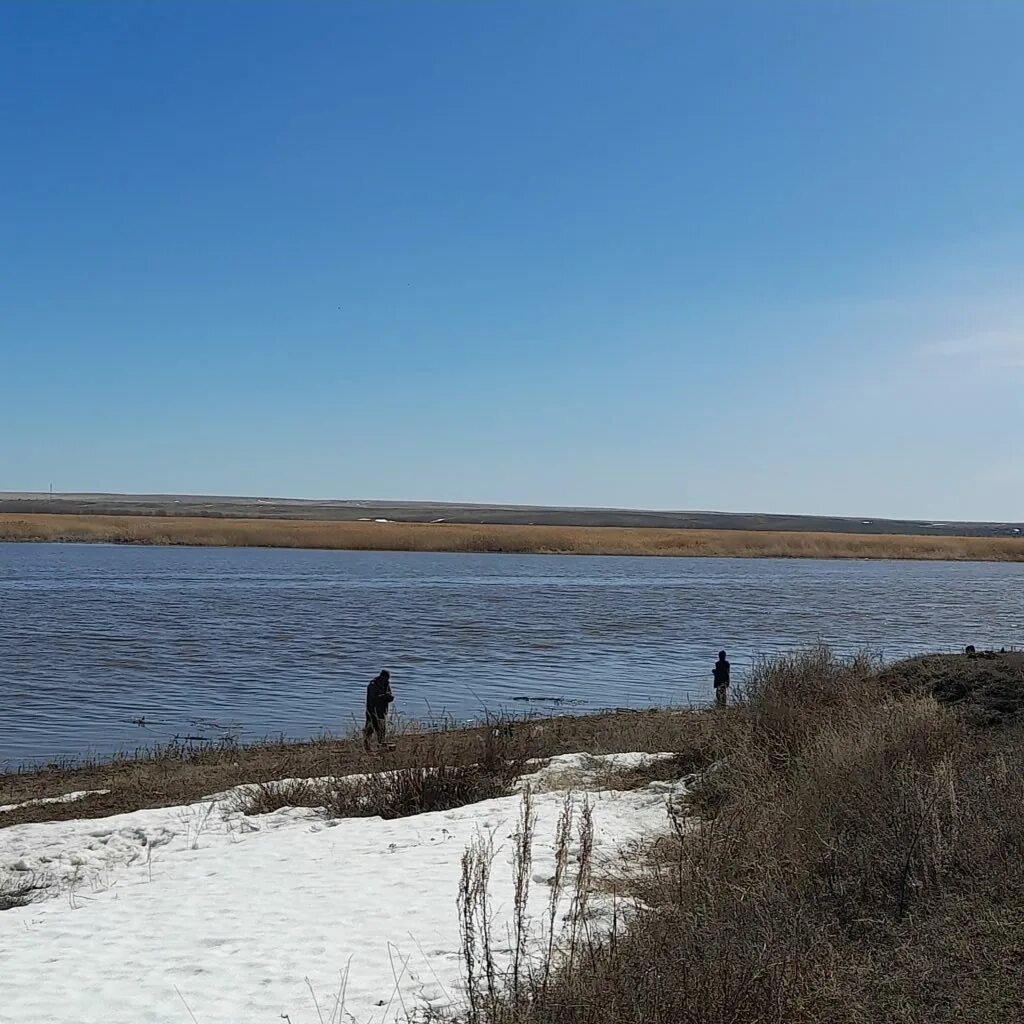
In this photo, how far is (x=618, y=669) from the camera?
25469 mm

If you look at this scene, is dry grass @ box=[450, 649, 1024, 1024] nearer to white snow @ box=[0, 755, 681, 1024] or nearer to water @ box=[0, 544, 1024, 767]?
white snow @ box=[0, 755, 681, 1024]

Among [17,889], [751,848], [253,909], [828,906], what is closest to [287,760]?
[17,889]

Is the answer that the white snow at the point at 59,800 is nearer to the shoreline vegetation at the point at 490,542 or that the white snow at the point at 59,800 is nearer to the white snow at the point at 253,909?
the white snow at the point at 253,909

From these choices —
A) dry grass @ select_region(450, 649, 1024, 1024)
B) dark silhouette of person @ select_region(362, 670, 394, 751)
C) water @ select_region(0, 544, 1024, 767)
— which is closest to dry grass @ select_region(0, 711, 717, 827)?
dark silhouette of person @ select_region(362, 670, 394, 751)

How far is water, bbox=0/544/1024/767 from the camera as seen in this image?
19641 mm

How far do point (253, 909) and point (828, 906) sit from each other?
12.1ft

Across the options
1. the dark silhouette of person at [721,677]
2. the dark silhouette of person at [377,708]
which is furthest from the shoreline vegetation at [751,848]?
the dark silhouette of person at [721,677]

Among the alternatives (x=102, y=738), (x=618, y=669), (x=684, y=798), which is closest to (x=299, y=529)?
(x=618, y=669)

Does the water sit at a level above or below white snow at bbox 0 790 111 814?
below

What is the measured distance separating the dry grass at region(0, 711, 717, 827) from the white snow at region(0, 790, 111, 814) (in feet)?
0.39

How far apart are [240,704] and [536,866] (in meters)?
12.7

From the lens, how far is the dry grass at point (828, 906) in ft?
16.4

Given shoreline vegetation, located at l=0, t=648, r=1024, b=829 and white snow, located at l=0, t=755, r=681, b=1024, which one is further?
shoreline vegetation, located at l=0, t=648, r=1024, b=829

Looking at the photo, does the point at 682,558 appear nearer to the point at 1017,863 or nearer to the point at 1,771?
the point at 1,771
